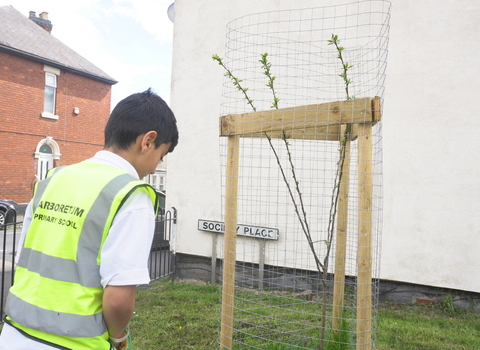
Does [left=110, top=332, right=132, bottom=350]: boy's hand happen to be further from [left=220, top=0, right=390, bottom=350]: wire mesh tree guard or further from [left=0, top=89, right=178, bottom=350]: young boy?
[left=220, top=0, right=390, bottom=350]: wire mesh tree guard

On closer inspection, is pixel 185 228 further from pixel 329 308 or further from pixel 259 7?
pixel 259 7

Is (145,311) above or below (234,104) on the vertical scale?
below

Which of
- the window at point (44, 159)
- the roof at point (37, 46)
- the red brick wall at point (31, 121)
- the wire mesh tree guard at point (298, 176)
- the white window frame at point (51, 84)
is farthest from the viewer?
the white window frame at point (51, 84)

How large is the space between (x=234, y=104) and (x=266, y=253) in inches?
92.3

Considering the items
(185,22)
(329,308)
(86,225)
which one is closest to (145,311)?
(329,308)

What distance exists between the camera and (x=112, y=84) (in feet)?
68.9

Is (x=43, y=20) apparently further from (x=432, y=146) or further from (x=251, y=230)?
(x=432, y=146)

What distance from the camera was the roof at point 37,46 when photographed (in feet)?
54.5

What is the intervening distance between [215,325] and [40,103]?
16.2m

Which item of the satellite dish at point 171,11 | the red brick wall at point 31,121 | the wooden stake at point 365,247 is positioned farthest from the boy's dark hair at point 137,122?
the red brick wall at point 31,121

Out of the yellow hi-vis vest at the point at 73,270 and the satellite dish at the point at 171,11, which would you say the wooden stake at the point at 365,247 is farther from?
the satellite dish at the point at 171,11

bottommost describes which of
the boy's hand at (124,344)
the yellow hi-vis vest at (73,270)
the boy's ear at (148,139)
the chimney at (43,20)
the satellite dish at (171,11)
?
the boy's hand at (124,344)

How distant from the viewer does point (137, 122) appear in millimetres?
1456

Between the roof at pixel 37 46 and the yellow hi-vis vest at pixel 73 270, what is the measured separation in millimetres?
17523
